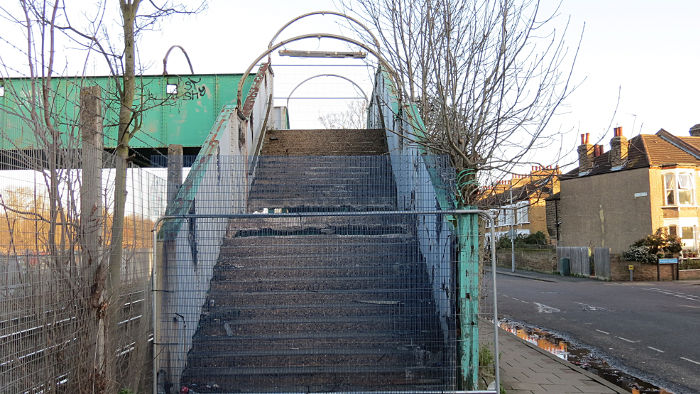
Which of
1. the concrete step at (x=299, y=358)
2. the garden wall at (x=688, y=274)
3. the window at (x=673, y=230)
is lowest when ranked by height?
the garden wall at (x=688, y=274)

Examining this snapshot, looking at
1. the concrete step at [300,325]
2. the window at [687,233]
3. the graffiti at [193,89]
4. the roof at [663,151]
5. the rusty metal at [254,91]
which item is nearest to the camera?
the concrete step at [300,325]

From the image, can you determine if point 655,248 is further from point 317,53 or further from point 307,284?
point 307,284

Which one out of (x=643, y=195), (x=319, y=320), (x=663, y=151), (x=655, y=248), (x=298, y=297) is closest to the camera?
(x=319, y=320)

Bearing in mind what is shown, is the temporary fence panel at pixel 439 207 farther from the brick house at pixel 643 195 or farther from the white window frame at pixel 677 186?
the white window frame at pixel 677 186

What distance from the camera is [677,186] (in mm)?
31219

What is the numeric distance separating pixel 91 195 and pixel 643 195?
32915 millimetres

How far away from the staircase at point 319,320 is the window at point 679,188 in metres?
29.5

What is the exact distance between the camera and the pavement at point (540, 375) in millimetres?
6535

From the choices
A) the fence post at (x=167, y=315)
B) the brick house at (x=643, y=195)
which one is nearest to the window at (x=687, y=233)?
the brick house at (x=643, y=195)

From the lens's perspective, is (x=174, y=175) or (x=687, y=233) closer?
(x=174, y=175)

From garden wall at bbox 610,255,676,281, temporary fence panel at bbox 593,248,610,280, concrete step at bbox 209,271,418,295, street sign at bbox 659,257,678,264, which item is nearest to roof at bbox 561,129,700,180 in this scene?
temporary fence panel at bbox 593,248,610,280

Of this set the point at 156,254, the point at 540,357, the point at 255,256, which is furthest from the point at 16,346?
the point at 540,357

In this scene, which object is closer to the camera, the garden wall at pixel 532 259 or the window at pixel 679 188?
the window at pixel 679 188

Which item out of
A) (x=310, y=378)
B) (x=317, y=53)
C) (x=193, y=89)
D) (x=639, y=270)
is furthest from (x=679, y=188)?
(x=310, y=378)
